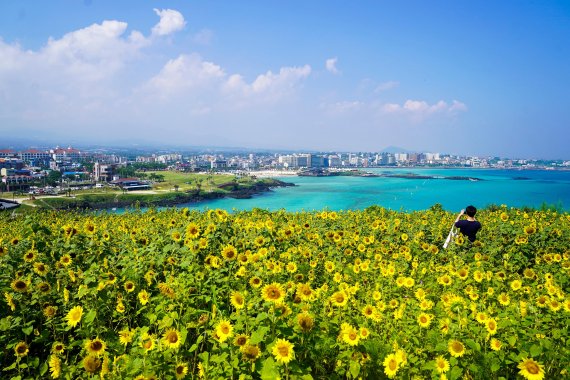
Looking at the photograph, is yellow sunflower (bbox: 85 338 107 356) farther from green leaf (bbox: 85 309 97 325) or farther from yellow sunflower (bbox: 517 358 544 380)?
yellow sunflower (bbox: 517 358 544 380)

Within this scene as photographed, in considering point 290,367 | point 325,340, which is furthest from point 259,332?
point 325,340

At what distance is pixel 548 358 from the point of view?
10.8 feet

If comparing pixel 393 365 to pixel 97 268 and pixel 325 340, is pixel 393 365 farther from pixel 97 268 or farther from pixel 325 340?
pixel 97 268

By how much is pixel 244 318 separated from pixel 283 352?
1.76 ft

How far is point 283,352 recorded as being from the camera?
2613 mm

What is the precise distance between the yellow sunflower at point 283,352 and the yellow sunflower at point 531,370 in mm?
1924

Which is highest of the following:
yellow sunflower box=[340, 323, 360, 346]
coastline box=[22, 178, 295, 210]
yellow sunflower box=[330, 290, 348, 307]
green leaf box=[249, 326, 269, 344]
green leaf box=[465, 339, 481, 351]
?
green leaf box=[249, 326, 269, 344]

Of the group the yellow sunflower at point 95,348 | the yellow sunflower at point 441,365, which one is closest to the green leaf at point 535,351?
the yellow sunflower at point 441,365

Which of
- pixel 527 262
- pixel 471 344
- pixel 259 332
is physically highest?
pixel 259 332

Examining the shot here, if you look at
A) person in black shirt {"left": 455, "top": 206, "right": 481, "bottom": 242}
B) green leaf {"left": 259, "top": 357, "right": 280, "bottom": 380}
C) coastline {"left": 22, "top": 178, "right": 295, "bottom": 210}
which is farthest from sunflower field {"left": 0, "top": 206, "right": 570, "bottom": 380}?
coastline {"left": 22, "top": 178, "right": 295, "bottom": 210}

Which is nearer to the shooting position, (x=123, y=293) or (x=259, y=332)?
(x=259, y=332)

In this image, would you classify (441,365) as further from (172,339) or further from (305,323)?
(172,339)

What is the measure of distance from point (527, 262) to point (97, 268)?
26.5ft

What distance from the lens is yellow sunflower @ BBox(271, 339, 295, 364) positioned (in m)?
2.57
